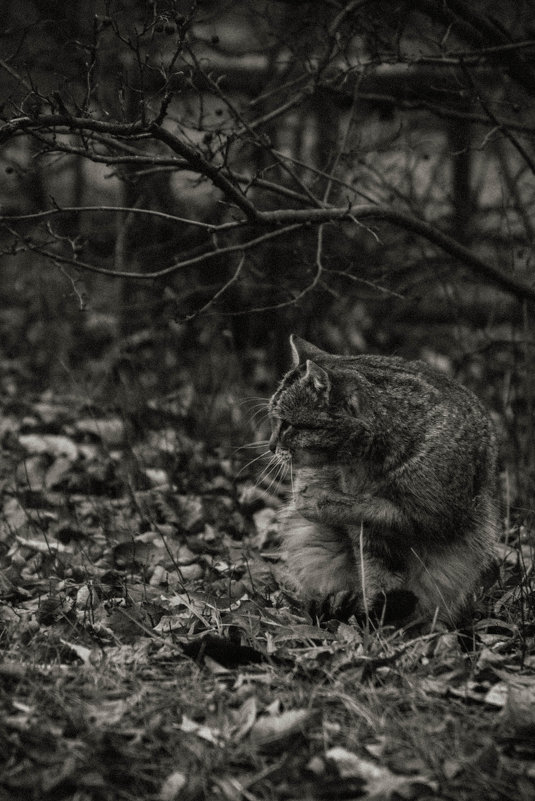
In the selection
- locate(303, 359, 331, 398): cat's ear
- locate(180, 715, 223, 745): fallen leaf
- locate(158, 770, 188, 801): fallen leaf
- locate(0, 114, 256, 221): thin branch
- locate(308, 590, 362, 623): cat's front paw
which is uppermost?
locate(0, 114, 256, 221): thin branch

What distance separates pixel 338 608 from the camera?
411 cm

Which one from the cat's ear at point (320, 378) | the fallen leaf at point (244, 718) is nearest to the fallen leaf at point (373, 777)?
the fallen leaf at point (244, 718)

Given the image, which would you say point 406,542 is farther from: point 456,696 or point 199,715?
point 199,715

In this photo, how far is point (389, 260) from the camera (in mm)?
7758

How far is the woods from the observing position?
292cm

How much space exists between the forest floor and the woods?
0.01 meters

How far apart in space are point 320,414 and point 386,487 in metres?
0.42

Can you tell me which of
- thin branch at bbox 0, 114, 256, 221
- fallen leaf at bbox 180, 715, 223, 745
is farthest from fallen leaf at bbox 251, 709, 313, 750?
thin branch at bbox 0, 114, 256, 221

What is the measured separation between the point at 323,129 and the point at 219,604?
4.76 meters

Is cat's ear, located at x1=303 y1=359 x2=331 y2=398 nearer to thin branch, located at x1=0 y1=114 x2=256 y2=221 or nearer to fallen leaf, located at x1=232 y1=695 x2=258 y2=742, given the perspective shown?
thin branch, located at x1=0 y1=114 x2=256 y2=221

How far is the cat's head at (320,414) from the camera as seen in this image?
399 cm

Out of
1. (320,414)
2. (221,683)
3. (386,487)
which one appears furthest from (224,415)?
(221,683)

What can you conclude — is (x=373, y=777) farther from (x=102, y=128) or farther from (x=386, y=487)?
(x=102, y=128)

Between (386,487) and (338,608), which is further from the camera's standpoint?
(338,608)
